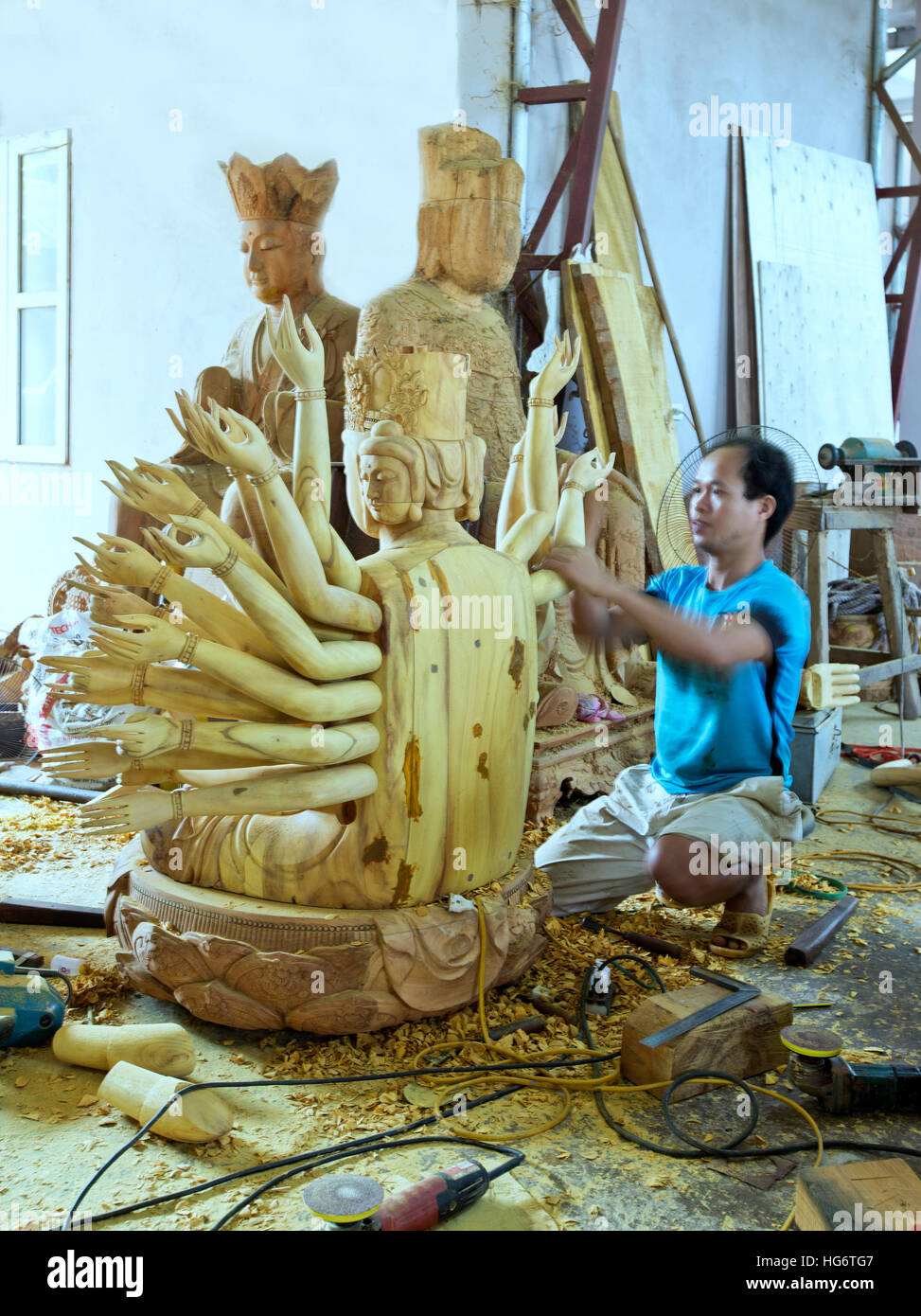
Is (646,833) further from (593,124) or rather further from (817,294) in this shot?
(817,294)

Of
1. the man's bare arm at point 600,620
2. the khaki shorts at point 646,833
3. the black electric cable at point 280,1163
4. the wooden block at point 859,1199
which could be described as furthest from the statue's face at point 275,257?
the wooden block at point 859,1199

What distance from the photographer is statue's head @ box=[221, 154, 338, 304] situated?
4.70 metres

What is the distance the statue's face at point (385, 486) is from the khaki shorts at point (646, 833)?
4.12ft

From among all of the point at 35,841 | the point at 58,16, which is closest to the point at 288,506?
the point at 35,841

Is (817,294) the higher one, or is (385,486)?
(817,294)

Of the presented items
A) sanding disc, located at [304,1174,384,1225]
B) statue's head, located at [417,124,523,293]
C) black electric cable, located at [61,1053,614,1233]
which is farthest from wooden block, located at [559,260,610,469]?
sanding disc, located at [304,1174,384,1225]

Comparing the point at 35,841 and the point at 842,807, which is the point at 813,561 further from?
the point at 35,841

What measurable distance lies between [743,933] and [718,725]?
64cm

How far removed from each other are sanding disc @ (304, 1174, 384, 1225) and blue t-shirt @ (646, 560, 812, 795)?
1.85 m

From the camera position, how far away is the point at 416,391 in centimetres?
291

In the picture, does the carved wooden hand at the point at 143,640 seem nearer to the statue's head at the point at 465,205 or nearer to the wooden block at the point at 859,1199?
the wooden block at the point at 859,1199

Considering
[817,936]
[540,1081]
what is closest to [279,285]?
[817,936]

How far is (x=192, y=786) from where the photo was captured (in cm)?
277

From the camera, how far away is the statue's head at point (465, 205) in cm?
483
